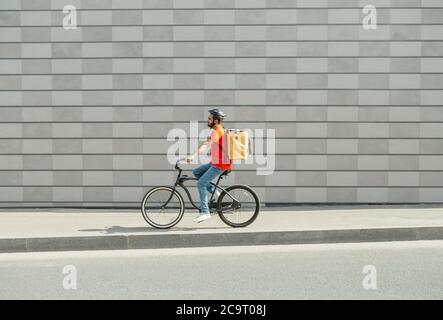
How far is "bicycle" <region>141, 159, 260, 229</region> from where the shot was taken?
878 centimetres

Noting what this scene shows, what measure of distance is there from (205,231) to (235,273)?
76.8 inches

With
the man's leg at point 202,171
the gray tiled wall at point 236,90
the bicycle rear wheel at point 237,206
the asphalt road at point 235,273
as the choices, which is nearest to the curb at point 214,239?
the asphalt road at point 235,273

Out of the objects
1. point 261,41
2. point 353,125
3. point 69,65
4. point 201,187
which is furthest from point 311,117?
point 69,65

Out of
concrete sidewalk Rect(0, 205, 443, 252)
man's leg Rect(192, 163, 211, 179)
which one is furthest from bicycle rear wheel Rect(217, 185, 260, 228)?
man's leg Rect(192, 163, 211, 179)

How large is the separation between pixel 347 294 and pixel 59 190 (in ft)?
24.7

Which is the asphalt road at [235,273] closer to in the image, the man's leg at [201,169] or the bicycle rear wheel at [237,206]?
the bicycle rear wheel at [237,206]

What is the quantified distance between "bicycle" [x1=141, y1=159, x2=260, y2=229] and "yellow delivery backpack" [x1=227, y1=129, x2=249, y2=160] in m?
0.38

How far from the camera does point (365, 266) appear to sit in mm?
6727

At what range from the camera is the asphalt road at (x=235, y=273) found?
562cm

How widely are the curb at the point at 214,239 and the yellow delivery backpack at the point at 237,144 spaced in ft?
3.84
